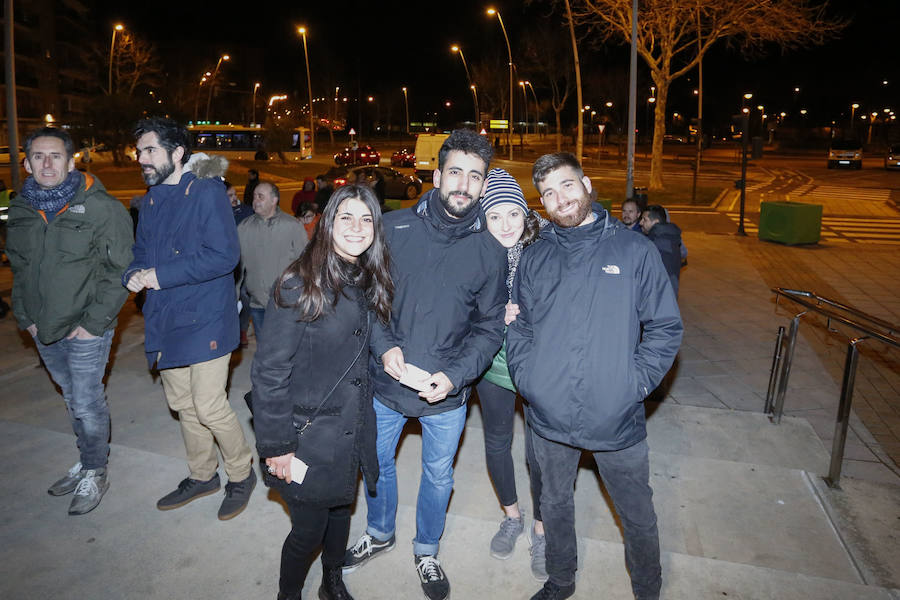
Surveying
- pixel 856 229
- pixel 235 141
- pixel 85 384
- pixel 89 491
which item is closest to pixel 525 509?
pixel 89 491

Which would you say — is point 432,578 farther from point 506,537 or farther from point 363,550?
point 506,537

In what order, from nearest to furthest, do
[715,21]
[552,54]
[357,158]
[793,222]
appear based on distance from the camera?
[793,222], [715,21], [357,158], [552,54]

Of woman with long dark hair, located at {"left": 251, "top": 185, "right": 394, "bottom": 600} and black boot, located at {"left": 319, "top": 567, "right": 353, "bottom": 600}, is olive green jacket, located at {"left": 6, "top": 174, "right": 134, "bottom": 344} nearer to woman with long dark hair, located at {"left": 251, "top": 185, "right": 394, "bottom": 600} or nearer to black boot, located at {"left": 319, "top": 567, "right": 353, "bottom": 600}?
woman with long dark hair, located at {"left": 251, "top": 185, "right": 394, "bottom": 600}

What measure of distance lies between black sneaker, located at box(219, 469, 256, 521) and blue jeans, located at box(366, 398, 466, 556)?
0.90 meters

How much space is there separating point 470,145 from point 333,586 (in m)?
2.12

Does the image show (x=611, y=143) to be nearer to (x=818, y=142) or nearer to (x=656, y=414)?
(x=818, y=142)

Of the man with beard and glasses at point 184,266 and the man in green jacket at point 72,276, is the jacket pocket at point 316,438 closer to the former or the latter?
the man with beard and glasses at point 184,266

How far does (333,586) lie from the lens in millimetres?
2945

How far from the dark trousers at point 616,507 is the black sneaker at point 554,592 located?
0.07 feet

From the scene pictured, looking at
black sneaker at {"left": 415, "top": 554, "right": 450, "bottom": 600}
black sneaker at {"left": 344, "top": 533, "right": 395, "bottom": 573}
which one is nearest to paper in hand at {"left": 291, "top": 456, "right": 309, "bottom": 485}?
black sneaker at {"left": 344, "top": 533, "right": 395, "bottom": 573}

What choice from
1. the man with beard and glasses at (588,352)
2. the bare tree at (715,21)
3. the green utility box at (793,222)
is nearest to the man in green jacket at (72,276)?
the man with beard and glasses at (588,352)

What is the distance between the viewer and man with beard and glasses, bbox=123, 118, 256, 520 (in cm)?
341

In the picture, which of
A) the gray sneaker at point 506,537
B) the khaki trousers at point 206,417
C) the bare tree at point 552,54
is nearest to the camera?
the gray sneaker at point 506,537

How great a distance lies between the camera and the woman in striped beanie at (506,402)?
324 centimetres
